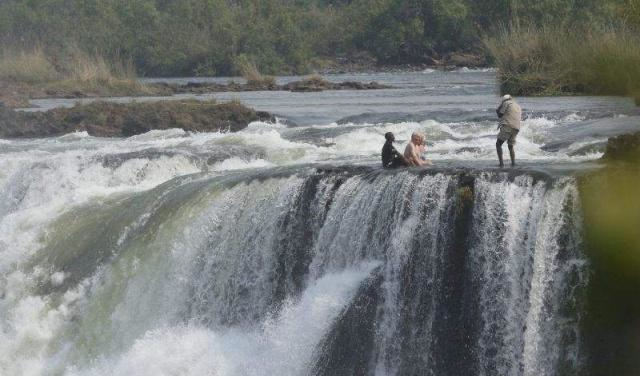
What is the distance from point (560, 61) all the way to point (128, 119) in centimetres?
1336

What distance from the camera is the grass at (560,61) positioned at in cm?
2623

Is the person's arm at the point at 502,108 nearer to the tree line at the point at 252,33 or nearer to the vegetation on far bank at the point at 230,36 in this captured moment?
the vegetation on far bank at the point at 230,36

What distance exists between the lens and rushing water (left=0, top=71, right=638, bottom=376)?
1262 centimetres

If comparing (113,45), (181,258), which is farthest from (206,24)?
(181,258)

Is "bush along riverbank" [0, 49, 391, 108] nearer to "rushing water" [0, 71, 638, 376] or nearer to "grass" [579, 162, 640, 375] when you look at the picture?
"rushing water" [0, 71, 638, 376]

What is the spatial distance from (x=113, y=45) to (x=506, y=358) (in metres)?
84.5

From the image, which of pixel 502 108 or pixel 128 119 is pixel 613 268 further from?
pixel 128 119

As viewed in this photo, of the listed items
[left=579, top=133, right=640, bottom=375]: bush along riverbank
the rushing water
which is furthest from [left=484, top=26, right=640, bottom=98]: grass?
[left=579, top=133, right=640, bottom=375]: bush along riverbank

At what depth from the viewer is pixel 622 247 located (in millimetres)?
12047

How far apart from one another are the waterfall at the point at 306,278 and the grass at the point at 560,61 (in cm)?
1128

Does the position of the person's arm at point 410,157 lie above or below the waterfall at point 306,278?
above

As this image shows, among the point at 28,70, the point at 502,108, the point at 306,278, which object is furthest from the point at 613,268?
the point at 28,70

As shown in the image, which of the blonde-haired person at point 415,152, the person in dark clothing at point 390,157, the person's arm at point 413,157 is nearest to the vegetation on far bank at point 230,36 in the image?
the person in dark clothing at point 390,157

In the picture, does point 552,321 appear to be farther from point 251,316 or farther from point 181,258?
point 181,258
